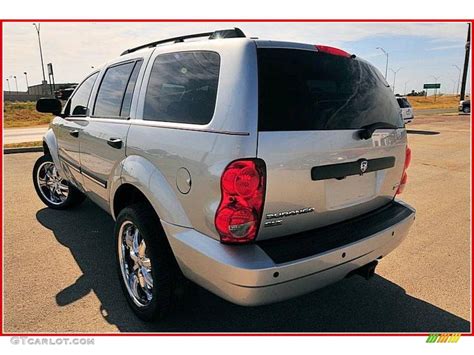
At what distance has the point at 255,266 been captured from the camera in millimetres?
1916

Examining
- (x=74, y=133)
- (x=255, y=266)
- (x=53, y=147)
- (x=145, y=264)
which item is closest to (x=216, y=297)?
(x=145, y=264)

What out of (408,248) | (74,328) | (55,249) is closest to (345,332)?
(408,248)

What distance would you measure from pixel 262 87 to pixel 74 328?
204 cm

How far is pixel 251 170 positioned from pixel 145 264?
119 centimetres

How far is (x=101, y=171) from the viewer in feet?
10.6

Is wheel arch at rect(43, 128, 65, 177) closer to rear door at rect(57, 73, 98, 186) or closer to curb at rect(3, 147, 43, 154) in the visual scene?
rear door at rect(57, 73, 98, 186)

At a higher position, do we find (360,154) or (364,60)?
(364,60)

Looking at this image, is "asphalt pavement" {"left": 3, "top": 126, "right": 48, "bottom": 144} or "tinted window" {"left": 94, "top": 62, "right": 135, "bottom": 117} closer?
"tinted window" {"left": 94, "top": 62, "right": 135, "bottom": 117}

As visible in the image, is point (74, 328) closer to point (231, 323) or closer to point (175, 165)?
point (231, 323)

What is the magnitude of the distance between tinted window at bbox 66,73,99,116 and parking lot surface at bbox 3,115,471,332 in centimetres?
131

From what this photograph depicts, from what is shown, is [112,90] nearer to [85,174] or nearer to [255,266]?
[85,174]

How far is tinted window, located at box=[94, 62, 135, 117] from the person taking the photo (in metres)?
3.09

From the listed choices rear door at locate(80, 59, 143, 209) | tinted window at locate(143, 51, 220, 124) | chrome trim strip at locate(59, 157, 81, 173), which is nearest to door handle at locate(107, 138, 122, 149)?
rear door at locate(80, 59, 143, 209)

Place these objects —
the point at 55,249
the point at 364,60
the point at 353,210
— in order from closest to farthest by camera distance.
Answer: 1. the point at 353,210
2. the point at 364,60
3. the point at 55,249
